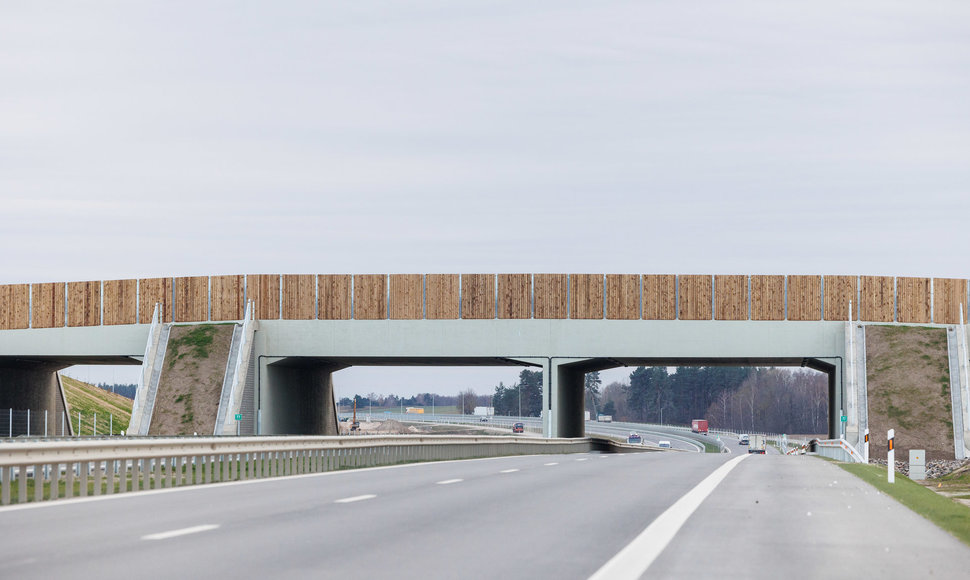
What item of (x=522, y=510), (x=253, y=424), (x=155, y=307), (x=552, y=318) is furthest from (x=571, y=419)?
(x=522, y=510)

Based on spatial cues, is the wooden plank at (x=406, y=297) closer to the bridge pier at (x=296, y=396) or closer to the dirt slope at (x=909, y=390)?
the bridge pier at (x=296, y=396)

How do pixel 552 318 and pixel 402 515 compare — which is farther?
pixel 552 318

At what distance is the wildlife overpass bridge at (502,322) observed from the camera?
66.1 m

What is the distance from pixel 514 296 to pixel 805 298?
1632 cm

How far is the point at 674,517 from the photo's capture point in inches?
537

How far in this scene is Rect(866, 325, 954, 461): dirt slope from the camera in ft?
201

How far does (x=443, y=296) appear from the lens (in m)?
68.6

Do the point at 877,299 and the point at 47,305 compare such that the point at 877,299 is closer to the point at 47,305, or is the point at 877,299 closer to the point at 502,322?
the point at 502,322

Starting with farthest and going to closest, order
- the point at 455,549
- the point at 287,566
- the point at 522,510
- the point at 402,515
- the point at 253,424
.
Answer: the point at 253,424 → the point at 522,510 → the point at 402,515 → the point at 455,549 → the point at 287,566

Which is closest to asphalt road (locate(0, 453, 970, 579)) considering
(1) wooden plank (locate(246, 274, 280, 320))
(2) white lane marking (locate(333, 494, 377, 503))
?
(2) white lane marking (locate(333, 494, 377, 503))

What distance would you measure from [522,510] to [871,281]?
5846cm

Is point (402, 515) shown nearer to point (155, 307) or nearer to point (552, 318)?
point (552, 318)

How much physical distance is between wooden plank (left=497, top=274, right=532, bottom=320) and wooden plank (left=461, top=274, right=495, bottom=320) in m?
0.51

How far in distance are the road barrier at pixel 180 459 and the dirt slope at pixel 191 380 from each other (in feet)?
101
